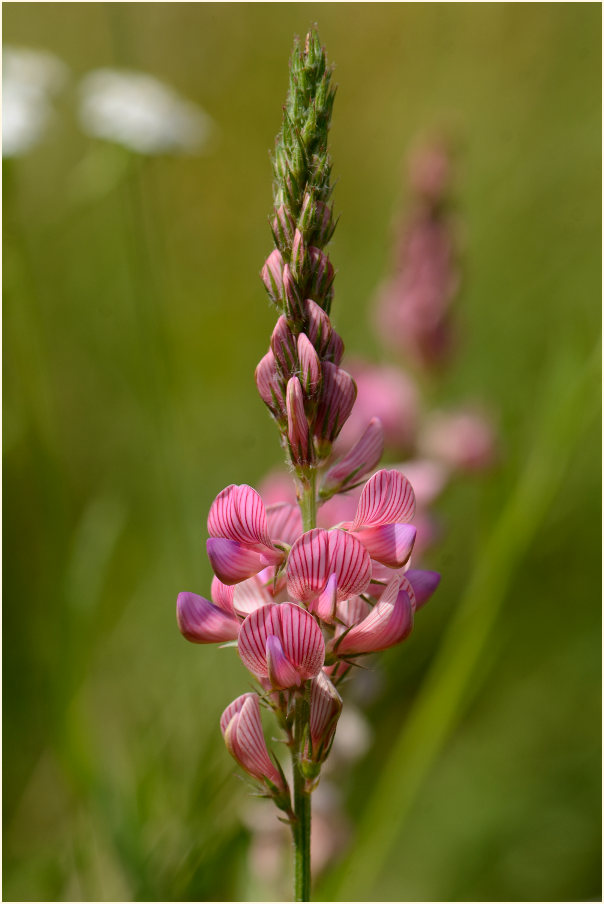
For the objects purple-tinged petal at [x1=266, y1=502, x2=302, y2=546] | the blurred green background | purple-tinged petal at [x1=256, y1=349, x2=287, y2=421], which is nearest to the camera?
purple-tinged petal at [x1=256, y1=349, x2=287, y2=421]

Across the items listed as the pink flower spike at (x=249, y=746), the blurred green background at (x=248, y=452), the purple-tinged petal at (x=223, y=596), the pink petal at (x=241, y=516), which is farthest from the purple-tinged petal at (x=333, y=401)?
the blurred green background at (x=248, y=452)

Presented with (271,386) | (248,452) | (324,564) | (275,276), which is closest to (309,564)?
(324,564)

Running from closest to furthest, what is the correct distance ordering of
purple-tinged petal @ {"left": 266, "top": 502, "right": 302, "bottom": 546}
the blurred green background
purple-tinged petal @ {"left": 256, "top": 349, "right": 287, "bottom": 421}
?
purple-tinged petal @ {"left": 256, "top": 349, "right": 287, "bottom": 421}, purple-tinged petal @ {"left": 266, "top": 502, "right": 302, "bottom": 546}, the blurred green background

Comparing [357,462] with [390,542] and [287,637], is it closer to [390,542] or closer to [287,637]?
[390,542]

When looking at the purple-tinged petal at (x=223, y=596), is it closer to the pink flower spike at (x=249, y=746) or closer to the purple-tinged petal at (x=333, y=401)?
the pink flower spike at (x=249, y=746)

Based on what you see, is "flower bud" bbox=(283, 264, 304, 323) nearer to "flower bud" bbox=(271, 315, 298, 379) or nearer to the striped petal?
"flower bud" bbox=(271, 315, 298, 379)

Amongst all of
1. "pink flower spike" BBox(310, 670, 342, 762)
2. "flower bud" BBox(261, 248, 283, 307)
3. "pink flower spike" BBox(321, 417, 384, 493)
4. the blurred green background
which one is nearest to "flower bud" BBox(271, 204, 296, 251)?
"flower bud" BBox(261, 248, 283, 307)
